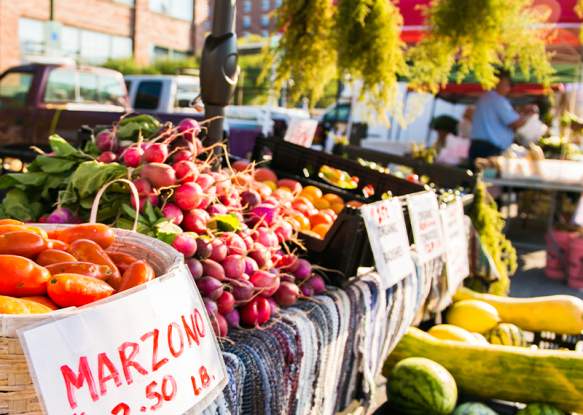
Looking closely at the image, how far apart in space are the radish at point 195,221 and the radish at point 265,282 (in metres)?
0.21

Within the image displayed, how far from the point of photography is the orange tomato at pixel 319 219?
2.43 m

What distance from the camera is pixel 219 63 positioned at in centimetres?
216

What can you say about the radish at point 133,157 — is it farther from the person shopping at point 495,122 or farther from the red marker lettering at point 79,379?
the person shopping at point 495,122

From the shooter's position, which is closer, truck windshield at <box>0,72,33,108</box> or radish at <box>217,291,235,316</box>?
radish at <box>217,291,235,316</box>

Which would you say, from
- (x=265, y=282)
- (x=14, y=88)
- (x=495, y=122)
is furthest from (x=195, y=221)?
(x=14, y=88)

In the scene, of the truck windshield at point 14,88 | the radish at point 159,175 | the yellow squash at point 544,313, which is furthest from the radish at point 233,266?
the truck windshield at point 14,88

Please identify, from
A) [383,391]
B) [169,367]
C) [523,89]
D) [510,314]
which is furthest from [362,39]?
[523,89]

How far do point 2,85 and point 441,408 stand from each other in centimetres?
738

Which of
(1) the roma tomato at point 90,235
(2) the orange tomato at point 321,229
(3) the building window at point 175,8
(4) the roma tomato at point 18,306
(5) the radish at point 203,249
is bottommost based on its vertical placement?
(2) the orange tomato at point 321,229

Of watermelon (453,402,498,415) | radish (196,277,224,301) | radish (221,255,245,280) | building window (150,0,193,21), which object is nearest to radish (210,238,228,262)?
radish (221,255,245,280)

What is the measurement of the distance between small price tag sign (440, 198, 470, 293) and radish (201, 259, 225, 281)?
1377mm

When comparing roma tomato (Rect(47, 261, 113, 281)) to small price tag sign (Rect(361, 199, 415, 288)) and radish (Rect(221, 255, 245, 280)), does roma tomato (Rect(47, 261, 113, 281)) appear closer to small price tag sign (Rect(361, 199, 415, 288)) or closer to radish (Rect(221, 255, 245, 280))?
radish (Rect(221, 255, 245, 280))

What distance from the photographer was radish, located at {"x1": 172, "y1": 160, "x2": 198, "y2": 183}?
1805 mm

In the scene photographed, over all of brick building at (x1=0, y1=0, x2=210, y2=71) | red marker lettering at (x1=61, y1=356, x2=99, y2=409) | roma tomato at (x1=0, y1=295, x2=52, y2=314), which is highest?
brick building at (x1=0, y1=0, x2=210, y2=71)
